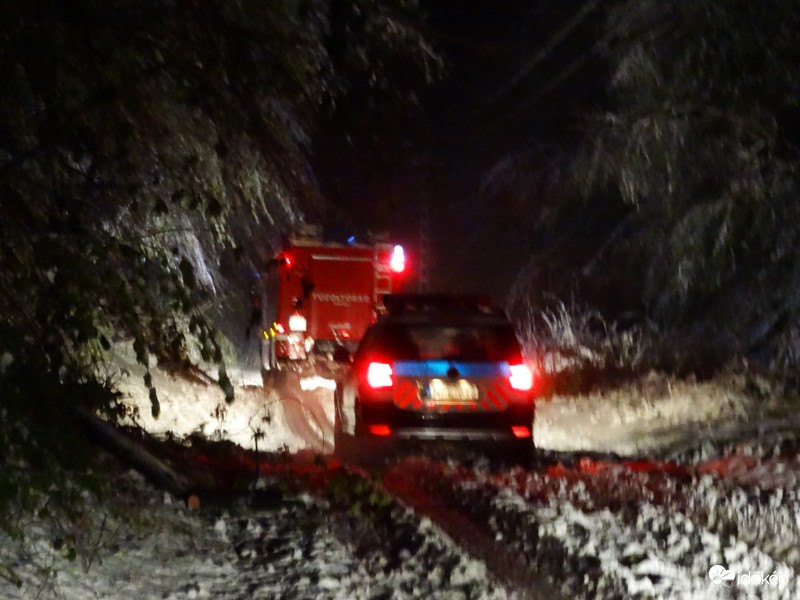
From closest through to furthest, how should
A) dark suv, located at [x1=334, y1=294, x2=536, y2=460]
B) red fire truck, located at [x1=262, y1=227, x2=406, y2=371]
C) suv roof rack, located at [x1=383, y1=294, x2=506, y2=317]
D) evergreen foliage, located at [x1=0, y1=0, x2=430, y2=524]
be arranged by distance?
evergreen foliage, located at [x1=0, y1=0, x2=430, y2=524] < dark suv, located at [x1=334, y1=294, x2=536, y2=460] < suv roof rack, located at [x1=383, y1=294, x2=506, y2=317] < red fire truck, located at [x1=262, y1=227, x2=406, y2=371]

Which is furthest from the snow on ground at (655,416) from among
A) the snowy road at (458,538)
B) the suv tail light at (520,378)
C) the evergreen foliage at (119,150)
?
→ the evergreen foliage at (119,150)

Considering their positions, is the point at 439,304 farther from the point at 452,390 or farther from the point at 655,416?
the point at 655,416

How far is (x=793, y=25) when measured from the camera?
1104 centimetres

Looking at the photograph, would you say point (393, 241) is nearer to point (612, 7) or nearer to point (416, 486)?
point (612, 7)

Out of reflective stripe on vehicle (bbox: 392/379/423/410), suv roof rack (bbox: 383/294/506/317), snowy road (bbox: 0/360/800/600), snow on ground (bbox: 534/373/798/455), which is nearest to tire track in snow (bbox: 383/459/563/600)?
snowy road (bbox: 0/360/800/600)

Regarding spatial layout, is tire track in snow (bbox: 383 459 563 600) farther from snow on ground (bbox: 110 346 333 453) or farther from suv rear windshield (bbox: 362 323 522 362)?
snow on ground (bbox: 110 346 333 453)

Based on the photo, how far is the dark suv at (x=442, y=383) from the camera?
9.70 metres

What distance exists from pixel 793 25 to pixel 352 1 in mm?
6317

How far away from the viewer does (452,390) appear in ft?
31.9

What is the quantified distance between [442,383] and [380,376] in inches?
23.1

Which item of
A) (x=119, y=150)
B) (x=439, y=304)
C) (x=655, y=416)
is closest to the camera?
(x=119, y=150)

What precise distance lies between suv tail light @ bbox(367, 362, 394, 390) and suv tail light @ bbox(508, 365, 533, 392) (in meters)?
1.15

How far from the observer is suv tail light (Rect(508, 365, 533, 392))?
9906mm

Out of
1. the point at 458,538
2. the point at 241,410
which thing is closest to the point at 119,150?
the point at 458,538
